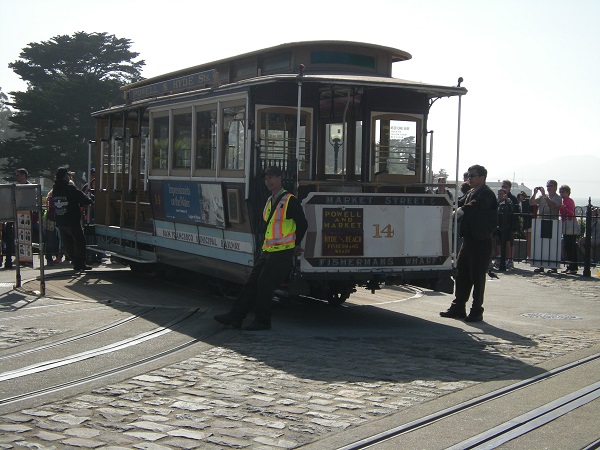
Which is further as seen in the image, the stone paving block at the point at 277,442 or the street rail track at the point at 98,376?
→ the street rail track at the point at 98,376

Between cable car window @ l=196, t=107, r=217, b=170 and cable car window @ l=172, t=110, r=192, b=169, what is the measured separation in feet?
0.97

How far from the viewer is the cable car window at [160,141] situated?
1455cm

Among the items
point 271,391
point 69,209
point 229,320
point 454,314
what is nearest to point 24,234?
point 69,209

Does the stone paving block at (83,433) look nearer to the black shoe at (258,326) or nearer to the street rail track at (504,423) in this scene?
the street rail track at (504,423)

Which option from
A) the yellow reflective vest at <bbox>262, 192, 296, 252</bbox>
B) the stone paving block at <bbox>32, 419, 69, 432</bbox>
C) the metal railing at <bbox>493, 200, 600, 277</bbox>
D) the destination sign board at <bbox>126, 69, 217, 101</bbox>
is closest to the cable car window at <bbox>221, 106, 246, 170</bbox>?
the destination sign board at <bbox>126, 69, 217, 101</bbox>

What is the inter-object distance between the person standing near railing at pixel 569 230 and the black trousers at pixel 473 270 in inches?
319

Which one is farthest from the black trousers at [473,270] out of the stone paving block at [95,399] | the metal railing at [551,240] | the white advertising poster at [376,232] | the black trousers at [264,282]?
the metal railing at [551,240]

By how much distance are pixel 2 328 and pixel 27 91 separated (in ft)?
180

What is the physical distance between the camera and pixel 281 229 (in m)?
10.6

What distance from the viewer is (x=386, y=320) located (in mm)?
12086

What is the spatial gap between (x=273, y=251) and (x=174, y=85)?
500cm

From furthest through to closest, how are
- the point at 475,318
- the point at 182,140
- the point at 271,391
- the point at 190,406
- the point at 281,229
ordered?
the point at 182,140 → the point at 475,318 → the point at 281,229 → the point at 271,391 → the point at 190,406

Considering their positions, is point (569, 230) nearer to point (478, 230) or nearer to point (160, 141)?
point (478, 230)

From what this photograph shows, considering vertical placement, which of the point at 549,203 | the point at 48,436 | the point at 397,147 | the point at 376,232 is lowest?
the point at 48,436
